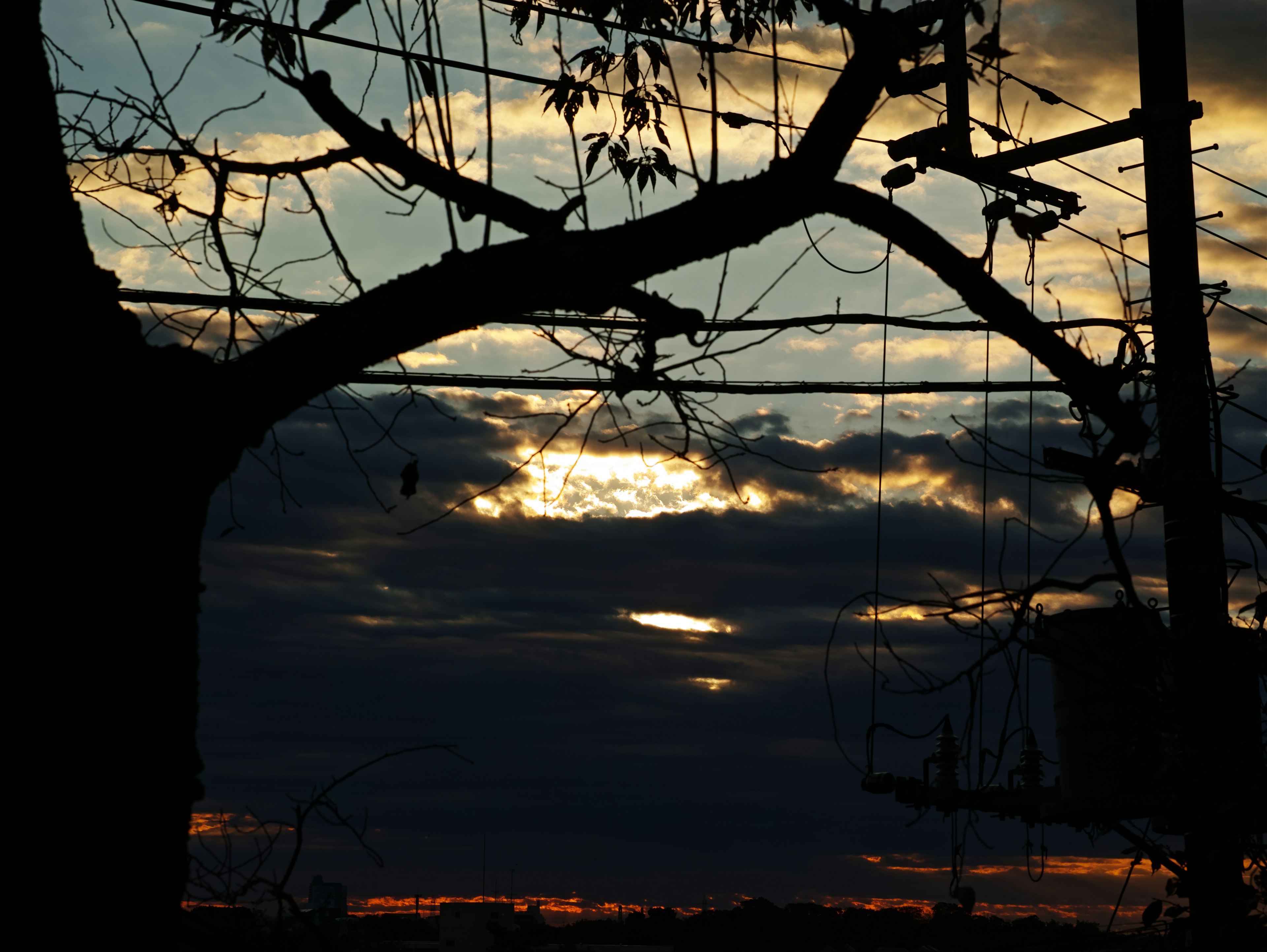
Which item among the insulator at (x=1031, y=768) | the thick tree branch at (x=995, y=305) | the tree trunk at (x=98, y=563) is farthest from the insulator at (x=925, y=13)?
the insulator at (x=1031, y=768)

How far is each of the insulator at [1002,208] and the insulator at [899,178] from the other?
1.35 m

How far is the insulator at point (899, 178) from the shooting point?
27.2ft

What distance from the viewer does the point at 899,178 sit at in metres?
8.36

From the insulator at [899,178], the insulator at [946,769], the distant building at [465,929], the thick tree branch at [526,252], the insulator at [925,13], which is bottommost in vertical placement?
the distant building at [465,929]

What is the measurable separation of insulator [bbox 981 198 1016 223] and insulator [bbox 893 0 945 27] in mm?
1276

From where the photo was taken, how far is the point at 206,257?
502 cm

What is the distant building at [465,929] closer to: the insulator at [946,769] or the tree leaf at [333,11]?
the insulator at [946,769]

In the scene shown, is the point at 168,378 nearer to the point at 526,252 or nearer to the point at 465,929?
the point at 526,252

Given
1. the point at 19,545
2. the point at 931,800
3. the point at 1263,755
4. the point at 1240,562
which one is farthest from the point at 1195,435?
the point at 19,545

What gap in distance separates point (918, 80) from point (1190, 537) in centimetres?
399

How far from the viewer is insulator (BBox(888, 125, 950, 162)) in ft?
23.6

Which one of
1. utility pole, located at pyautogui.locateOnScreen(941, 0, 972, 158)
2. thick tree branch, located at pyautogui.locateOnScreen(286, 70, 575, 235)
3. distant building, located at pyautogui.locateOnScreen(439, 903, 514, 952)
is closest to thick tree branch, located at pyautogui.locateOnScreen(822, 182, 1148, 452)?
utility pole, located at pyautogui.locateOnScreen(941, 0, 972, 158)

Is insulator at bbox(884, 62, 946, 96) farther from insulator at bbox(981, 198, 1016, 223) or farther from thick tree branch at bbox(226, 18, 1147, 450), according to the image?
insulator at bbox(981, 198, 1016, 223)

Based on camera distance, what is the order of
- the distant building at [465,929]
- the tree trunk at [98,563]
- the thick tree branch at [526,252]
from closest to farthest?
the tree trunk at [98,563] → the thick tree branch at [526,252] → the distant building at [465,929]
